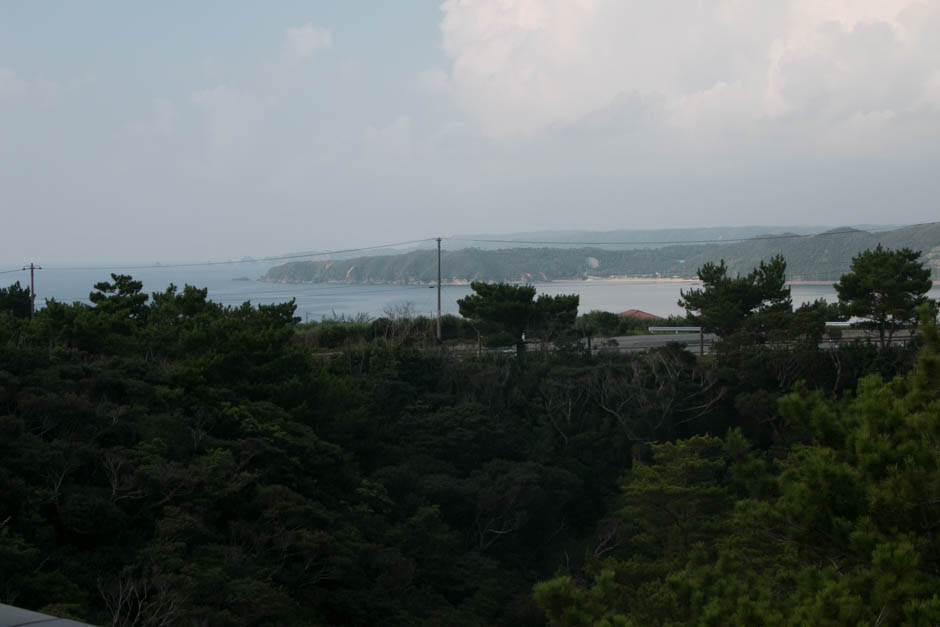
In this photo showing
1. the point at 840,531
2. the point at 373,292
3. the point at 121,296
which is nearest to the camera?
the point at 840,531

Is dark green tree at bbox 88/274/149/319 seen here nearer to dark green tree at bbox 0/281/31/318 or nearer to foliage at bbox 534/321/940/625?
dark green tree at bbox 0/281/31/318

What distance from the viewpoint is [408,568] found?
13156mm

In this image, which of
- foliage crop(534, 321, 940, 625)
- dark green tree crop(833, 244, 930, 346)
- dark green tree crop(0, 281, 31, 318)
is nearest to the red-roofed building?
dark green tree crop(833, 244, 930, 346)

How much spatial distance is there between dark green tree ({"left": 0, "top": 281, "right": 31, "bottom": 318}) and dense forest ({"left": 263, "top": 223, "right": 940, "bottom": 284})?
72.1 ft

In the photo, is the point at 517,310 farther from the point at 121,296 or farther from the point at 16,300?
the point at 16,300

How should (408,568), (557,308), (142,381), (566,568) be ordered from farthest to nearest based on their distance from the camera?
(557,308) → (566,568) → (142,381) → (408,568)

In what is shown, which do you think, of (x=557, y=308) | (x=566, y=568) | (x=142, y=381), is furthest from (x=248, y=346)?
(x=557, y=308)

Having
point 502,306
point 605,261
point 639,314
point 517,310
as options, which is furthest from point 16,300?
point 605,261

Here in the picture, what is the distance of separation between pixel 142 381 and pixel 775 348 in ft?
62.4

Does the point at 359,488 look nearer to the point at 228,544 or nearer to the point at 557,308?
the point at 228,544

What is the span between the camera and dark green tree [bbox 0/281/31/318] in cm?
3112

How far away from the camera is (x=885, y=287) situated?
25.1m

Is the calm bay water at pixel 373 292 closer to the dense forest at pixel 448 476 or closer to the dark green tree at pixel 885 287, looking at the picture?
the dark green tree at pixel 885 287

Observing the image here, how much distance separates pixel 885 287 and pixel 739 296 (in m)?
4.59
